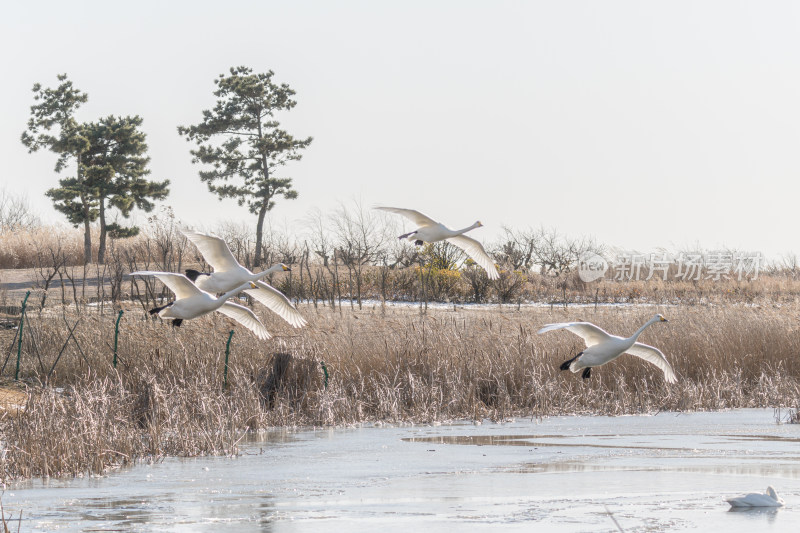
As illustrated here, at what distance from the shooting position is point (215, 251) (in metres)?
14.2

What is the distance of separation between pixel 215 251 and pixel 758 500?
7425mm

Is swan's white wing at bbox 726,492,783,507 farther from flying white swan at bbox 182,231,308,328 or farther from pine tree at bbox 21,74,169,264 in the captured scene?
pine tree at bbox 21,74,169,264

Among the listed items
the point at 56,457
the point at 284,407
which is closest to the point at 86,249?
the point at 284,407

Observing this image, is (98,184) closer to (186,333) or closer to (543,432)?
(186,333)

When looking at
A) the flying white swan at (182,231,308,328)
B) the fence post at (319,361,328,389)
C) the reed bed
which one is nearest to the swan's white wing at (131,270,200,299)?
the flying white swan at (182,231,308,328)

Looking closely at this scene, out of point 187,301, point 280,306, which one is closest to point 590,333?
point 280,306

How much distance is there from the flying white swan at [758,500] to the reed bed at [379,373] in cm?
648

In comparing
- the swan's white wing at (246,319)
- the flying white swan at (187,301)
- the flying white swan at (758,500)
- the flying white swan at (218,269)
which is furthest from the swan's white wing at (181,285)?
the flying white swan at (758,500)

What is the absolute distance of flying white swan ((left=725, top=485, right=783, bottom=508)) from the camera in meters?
9.62

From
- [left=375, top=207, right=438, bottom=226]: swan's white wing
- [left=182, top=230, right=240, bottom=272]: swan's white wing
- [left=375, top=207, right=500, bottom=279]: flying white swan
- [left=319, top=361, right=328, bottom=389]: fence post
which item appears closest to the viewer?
[left=182, top=230, right=240, bottom=272]: swan's white wing

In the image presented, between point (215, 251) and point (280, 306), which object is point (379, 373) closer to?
point (280, 306)

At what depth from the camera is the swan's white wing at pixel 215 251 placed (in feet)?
46.1

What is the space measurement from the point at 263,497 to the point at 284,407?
685 cm

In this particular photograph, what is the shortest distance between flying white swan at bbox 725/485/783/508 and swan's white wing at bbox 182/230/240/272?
6.93 m
